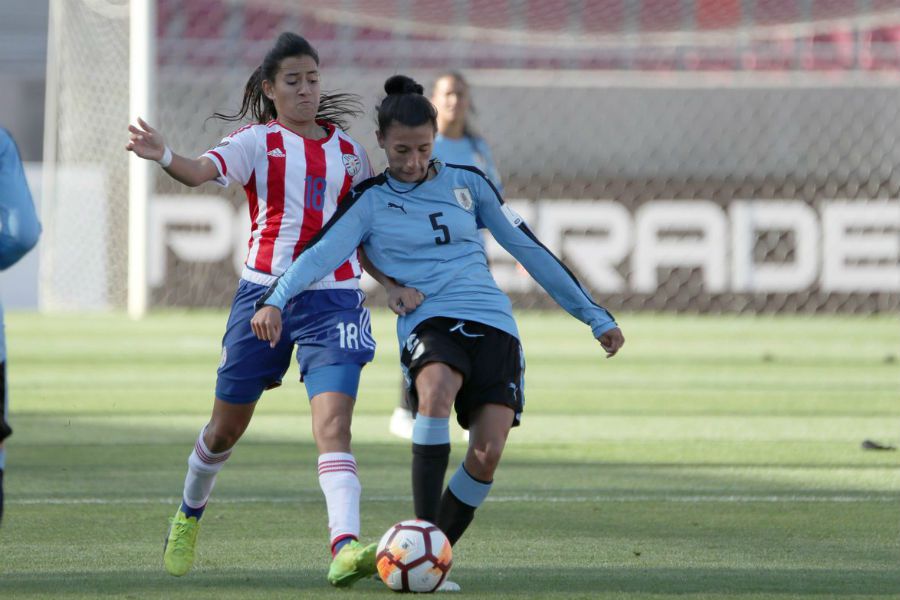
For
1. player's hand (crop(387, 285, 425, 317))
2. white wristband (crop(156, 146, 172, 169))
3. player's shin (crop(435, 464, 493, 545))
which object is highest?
white wristband (crop(156, 146, 172, 169))

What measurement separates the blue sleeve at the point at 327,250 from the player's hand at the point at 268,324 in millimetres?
39

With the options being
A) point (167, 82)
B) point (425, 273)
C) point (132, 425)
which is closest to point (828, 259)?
point (167, 82)

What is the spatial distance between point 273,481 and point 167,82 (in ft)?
44.3

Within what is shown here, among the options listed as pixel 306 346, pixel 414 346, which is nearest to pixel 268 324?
pixel 306 346

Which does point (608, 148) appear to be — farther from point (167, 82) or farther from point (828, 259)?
point (167, 82)

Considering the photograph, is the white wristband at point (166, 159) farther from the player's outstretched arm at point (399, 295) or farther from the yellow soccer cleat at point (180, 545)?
the yellow soccer cleat at point (180, 545)

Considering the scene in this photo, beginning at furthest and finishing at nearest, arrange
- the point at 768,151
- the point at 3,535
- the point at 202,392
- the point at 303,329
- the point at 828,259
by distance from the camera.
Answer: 1. the point at 768,151
2. the point at 828,259
3. the point at 202,392
4. the point at 3,535
5. the point at 303,329

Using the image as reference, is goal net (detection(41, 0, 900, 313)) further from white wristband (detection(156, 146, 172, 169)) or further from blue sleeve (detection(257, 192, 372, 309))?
white wristband (detection(156, 146, 172, 169))

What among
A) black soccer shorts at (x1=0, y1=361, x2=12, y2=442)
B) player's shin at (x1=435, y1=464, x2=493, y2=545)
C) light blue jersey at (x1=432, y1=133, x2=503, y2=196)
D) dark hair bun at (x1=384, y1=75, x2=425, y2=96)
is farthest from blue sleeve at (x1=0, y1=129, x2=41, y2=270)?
light blue jersey at (x1=432, y1=133, x2=503, y2=196)

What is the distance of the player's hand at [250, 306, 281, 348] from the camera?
15.7ft

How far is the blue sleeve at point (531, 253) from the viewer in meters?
5.21

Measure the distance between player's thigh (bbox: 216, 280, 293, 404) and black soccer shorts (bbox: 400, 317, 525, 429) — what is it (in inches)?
16.9

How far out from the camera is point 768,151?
764 inches

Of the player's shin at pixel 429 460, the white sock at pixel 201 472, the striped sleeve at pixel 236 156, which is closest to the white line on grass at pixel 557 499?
the white sock at pixel 201 472
